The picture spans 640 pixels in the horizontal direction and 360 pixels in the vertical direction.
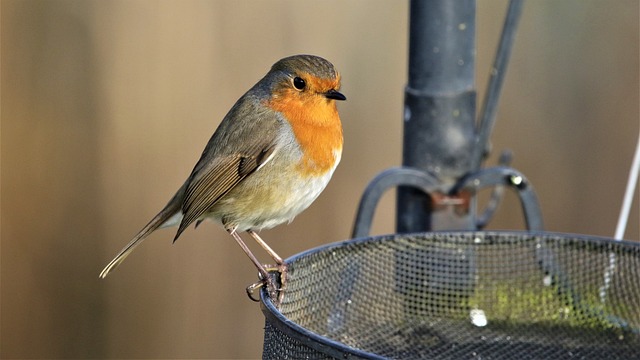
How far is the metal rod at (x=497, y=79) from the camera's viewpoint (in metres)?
3.13

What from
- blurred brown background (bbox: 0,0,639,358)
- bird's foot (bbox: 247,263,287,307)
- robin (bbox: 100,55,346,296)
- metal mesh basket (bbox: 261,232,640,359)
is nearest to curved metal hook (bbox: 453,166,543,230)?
metal mesh basket (bbox: 261,232,640,359)

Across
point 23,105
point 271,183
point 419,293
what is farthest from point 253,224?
point 23,105

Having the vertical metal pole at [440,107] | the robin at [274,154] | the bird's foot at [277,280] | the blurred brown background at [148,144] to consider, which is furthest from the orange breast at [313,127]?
the blurred brown background at [148,144]

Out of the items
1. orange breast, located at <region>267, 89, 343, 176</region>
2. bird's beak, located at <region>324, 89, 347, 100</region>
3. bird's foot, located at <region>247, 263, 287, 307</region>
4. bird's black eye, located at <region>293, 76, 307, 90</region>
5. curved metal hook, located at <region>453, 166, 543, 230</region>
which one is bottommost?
bird's foot, located at <region>247, 263, 287, 307</region>

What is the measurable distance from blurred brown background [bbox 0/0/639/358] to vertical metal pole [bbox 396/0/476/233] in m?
1.44

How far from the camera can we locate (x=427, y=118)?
309 cm

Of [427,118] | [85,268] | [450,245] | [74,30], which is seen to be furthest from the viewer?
→ [85,268]

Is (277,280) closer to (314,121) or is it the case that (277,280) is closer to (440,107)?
(314,121)

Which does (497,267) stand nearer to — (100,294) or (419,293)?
(419,293)

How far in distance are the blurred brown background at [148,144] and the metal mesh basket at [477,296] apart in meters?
1.77

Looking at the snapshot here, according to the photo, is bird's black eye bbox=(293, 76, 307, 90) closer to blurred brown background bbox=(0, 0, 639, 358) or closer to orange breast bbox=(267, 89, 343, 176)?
orange breast bbox=(267, 89, 343, 176)

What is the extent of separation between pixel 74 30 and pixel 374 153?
1.55m

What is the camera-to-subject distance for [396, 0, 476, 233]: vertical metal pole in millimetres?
3018

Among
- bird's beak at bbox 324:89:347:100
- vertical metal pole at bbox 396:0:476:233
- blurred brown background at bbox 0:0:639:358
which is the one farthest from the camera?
blurred brown background at bbox 0:0:639:358
